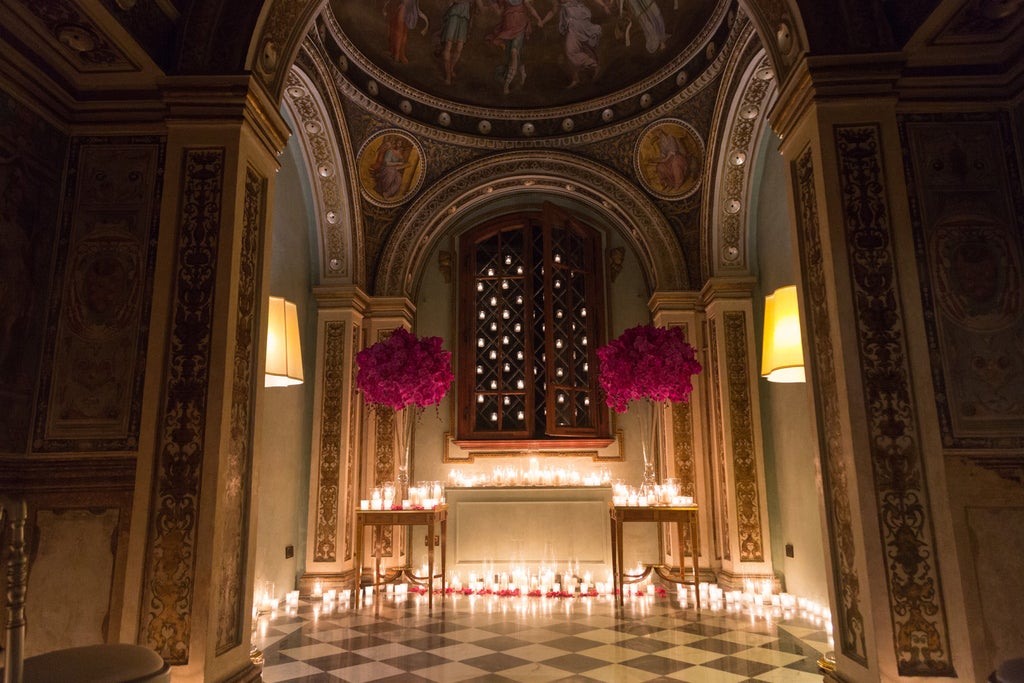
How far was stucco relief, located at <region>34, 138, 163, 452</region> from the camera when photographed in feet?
10.5

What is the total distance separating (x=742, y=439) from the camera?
6.92 meters

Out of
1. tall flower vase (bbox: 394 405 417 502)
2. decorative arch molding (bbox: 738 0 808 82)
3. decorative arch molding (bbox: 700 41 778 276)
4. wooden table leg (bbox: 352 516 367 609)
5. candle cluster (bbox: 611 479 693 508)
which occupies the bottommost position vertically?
wooden table leg (bbox: 352 516 367 609)

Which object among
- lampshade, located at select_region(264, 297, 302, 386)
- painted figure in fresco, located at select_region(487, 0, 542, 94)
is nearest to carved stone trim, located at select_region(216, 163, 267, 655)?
lampshade, located at select_region(264, 297, 302, 386)

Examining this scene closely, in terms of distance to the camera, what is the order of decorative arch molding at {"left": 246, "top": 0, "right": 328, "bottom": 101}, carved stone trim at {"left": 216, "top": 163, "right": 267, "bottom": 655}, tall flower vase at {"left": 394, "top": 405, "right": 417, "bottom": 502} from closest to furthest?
carved stone trim at {"left": 216, "top": 163, "right": 267, "bottom": 655} → decorative arch molding at {"left": 246, "top": 0, "right": 328, "bottom": 101} → tall flower vase at {"left": 394, "top": 405, "right": 417, "bottom": 502}

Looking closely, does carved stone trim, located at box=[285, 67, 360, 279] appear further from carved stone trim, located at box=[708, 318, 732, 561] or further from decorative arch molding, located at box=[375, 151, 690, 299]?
carved stone trim, located at box=[708, 318, 732, 561]

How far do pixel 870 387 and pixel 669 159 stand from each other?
17.3ft

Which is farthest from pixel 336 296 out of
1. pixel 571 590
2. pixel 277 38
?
pixel 571 590

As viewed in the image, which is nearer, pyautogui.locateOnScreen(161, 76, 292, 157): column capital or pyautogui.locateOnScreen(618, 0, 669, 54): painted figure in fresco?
pyautogui.locateOnScreen(161, 76, 292, 157): column capital

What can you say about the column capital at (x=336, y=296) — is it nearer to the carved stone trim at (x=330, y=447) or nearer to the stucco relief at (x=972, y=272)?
the carved stone trim at (x=330, y=447)

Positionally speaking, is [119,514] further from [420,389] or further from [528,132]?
[528,132]

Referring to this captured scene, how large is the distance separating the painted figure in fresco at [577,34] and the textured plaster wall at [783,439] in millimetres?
2259

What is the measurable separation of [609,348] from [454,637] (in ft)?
10.6

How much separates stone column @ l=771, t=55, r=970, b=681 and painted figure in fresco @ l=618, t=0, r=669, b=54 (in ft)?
12.7

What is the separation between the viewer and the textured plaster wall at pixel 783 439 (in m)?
5.81
